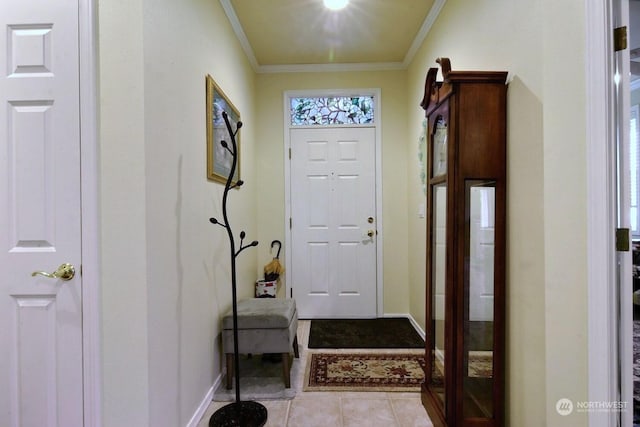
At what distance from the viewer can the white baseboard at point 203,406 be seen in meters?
1.72

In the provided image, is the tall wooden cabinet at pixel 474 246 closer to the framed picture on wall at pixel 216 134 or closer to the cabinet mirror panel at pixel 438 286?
the cabinet mirror panel at pixel 438 286

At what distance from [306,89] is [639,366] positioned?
3.49 metres

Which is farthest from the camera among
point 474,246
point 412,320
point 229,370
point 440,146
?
point 412,320

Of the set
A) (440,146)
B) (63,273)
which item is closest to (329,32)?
(440,146)

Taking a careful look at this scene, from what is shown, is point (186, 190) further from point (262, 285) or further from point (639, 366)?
point (639, 366)

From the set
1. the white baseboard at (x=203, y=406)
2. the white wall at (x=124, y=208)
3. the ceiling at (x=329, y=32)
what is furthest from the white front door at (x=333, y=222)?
the white wall at (x=124, y=208)

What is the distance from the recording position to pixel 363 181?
3432 mm

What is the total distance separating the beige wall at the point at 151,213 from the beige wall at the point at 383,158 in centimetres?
161

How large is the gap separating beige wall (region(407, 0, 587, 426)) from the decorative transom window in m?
1.74

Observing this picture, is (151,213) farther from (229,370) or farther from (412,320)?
(412,320)

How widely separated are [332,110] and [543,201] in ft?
8.38

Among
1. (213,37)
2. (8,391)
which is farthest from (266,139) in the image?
(8,391)

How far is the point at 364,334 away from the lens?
302cm

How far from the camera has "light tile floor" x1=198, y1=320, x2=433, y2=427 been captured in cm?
178
